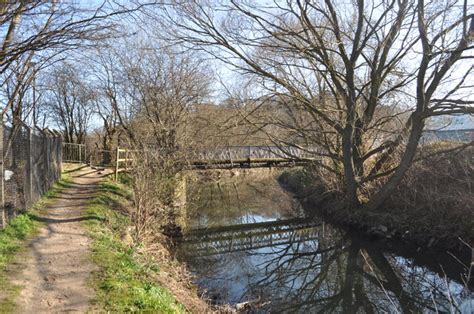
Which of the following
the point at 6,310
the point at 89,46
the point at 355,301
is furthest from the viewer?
the point at 355,301

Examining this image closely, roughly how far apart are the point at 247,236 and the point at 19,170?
28.1 ft

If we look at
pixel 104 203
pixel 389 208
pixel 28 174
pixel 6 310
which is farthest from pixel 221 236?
pixel 6 310

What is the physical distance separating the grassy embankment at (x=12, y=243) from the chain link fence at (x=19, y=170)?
0.18m

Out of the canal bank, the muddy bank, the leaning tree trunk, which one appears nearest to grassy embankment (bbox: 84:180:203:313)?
the muddy bank

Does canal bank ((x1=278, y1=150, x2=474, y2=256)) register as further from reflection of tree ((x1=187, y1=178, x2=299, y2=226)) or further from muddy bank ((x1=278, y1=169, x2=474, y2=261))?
reflection of tree ((x1=187, y1=178, x2=299, y2=226))

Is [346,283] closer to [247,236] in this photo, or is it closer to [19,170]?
[247,236]

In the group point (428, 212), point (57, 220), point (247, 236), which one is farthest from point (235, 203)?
point (57, 220)

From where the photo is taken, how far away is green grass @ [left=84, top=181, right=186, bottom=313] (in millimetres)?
5836

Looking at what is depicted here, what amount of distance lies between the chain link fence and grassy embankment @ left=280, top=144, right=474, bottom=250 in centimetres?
1095

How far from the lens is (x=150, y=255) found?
9.42m

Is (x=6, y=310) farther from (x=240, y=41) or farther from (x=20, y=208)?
(x=240, y=41)

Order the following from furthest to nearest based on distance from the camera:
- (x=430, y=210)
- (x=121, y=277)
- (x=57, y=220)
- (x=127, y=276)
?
(x=430, y=210), (x=57, y=220), (x=127, y=276), (x=121, y=277)

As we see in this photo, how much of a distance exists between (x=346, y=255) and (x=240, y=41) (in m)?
7.96

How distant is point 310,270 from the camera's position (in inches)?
→ 462
